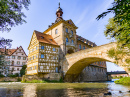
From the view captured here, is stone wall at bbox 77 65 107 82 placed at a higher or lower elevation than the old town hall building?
lower

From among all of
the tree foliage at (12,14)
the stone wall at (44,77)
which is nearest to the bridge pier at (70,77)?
the stone wall at (44,77)

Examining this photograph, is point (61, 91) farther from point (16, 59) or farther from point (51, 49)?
point (16, 59)

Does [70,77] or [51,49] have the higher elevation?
[51,49]

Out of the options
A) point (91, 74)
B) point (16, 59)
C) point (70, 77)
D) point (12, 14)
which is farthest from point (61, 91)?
point (16, 59)

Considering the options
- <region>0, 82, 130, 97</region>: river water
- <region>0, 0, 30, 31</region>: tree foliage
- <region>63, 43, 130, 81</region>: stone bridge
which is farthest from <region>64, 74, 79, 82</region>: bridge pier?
<region>0, 0, 30, 31</region>: tree foliage

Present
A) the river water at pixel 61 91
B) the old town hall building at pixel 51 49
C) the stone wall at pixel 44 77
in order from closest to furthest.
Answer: the river water at pixel 61 91, the stone wall at pixel 44 77, the old town hall building at pixel 51 49

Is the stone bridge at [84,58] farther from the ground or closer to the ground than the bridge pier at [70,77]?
farther from the ground

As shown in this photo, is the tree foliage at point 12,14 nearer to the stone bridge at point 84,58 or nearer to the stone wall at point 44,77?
the stone bridge at point 84,58

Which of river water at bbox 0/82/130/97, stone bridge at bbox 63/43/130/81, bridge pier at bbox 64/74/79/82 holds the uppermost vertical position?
stone bridge at bbox 63/43/130/81

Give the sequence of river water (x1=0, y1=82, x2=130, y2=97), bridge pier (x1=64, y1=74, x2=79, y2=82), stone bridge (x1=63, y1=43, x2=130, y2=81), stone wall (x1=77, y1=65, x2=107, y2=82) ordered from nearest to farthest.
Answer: river water (x1=0, y1=82, x2=130, y2=97) → stone bridge (x1=63, y1=43, x2=130, y2=81) → bridge pier (x1=64, y1=74, x2=79, y2=82) → stone wall (x1=77, y1=65, x2=107, y2=82)

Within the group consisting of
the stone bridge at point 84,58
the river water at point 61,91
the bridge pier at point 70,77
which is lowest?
the bridge pier at point 70,77

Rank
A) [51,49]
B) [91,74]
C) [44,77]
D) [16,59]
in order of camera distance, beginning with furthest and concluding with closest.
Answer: [16,59] < [91,74] < [51,49] < [44,77]

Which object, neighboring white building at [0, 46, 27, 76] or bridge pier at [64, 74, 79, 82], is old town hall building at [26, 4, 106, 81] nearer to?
bridge pier at [64, 74, 79, 82]

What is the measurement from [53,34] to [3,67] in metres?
21.5
